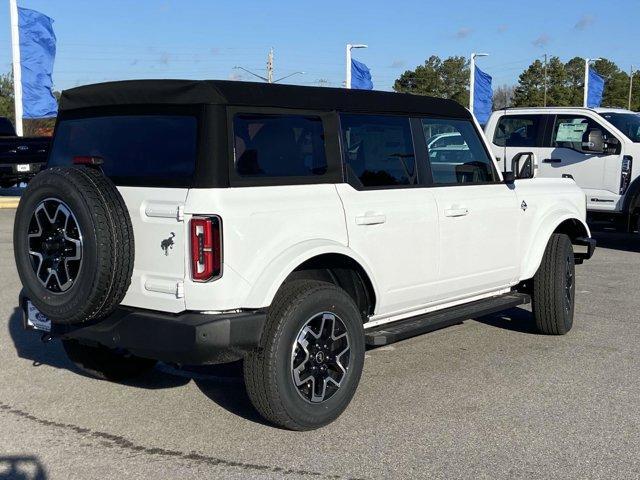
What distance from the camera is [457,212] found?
18.9ft

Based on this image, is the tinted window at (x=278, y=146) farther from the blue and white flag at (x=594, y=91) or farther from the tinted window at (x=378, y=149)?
the blue and white flag at (x=594, y=91)

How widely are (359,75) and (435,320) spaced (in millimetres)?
23356

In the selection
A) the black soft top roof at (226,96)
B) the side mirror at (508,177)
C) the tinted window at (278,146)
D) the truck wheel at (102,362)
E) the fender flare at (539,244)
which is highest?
the black soft top roof at (226,96)

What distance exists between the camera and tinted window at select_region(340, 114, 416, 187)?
203 inches

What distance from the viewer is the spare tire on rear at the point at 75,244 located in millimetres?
4207

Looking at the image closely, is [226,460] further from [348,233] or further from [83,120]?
[83,120]

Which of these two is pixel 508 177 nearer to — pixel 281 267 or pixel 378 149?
pixel 378 149

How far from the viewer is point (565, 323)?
6895mm

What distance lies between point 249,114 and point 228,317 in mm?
1161

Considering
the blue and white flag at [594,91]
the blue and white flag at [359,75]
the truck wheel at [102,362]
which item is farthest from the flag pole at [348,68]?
the truck wheel at [102,362]

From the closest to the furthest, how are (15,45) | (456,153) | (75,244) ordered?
1. (75,244)
2. (456,153)
3. (15,45)

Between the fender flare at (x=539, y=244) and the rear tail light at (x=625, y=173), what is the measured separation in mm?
5538

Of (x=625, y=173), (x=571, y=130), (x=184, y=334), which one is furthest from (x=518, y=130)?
(x=184, y=334)

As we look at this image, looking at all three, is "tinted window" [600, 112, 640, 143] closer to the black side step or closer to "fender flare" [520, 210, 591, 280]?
"fender flare" [520, 210, 591, 280]
